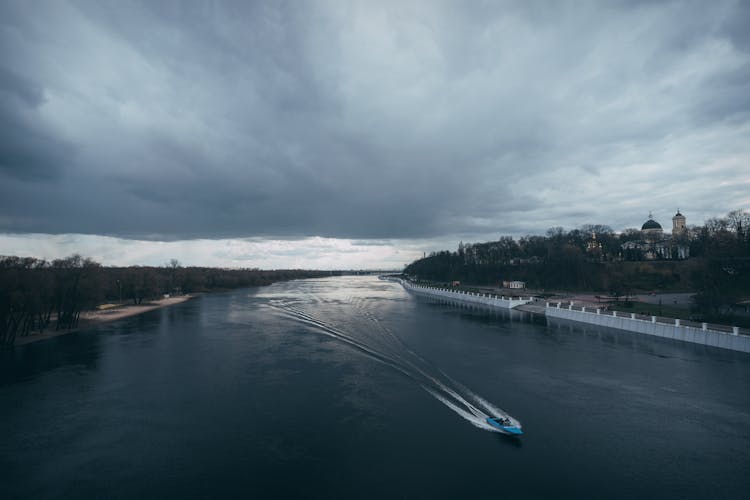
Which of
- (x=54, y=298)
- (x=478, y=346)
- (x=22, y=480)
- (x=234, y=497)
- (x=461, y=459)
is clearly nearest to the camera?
(x=234, y=497)

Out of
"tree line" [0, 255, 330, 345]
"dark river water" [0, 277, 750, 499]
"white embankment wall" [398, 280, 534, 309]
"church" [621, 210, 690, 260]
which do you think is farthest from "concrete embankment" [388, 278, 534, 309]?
"tree line" [0, 255, 330, 345]

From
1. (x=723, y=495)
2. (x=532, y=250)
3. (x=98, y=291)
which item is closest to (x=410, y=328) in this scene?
(x=723, y=495)


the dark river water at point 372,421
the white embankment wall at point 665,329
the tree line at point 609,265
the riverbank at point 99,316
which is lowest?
the dark river water at point 372,421

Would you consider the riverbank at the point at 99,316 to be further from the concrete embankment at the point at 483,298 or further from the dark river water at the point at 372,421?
the concrete embankment at the point at 483,298

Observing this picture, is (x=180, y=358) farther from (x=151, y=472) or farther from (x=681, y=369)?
(x=681, y=369)

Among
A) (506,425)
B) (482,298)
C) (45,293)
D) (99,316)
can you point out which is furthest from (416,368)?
(99,316)

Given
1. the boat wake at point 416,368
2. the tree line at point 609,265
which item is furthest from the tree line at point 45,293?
the tree line at point 609,265

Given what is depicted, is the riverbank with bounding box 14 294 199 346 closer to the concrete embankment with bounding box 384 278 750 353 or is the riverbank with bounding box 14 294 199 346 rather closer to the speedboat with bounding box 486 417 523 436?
the speedboat with bounding box 486 417 523 436
